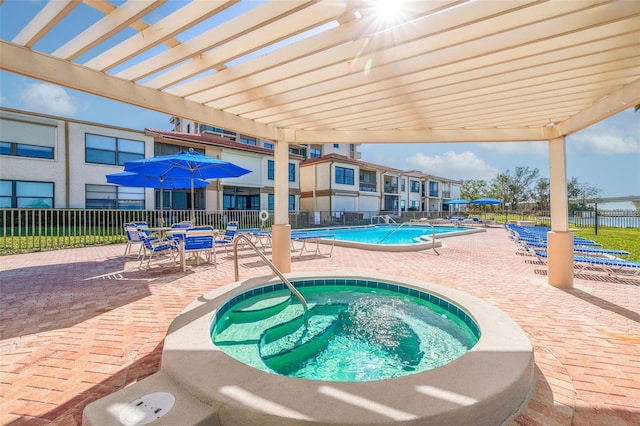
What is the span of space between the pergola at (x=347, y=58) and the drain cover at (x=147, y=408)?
323cm

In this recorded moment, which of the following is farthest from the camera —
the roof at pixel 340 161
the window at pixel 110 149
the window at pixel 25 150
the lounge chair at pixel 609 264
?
the roof at pixel 340 161

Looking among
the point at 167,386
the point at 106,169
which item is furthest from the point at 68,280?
the point at 106,169

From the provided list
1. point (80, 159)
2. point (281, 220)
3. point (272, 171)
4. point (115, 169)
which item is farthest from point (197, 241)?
point (272, 171)

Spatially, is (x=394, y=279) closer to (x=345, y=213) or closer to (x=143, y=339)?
(x=143, y=339)

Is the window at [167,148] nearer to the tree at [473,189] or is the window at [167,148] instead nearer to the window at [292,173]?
the window at [292,173]

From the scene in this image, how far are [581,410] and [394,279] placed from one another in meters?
3.21

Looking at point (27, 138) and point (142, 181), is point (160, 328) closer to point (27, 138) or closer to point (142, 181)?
point (142, 181)

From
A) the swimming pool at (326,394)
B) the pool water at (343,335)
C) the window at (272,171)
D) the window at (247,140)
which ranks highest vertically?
the window at (247,140)

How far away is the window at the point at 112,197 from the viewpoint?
1800 cm

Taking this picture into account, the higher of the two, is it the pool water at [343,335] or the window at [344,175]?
the window at [344,175]

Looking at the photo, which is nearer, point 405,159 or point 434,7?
point 434,7

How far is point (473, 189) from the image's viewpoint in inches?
2271

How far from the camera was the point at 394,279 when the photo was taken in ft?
17.6

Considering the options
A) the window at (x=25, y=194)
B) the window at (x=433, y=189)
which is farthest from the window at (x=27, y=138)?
the window at (x=433, y=189)
